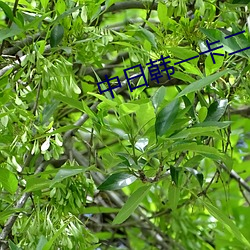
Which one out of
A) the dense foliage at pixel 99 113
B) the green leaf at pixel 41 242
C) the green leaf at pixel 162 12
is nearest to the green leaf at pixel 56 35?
the dense foliage at pixel 99 113

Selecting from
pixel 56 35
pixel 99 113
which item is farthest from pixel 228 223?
pixel 56 35

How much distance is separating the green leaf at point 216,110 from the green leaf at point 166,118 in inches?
3.5

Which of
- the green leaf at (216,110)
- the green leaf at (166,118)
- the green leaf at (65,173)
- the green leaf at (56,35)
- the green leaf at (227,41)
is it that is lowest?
the green leaf at (216,110)

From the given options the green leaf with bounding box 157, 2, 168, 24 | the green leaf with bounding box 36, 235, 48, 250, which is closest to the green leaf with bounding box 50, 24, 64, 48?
the green leaf with bounding box 157, 2, 168, 24

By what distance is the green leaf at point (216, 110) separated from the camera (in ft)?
2.67

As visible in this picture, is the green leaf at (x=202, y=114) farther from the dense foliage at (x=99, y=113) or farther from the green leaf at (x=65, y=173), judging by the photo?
the green leaf at (x=65, y=173)

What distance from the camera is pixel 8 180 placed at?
2.51ft

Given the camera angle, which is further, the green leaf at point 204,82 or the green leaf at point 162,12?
the green leaf at point 162,12

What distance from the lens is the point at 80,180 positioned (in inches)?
30.8

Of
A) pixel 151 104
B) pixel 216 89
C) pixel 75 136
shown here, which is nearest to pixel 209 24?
pixel 216 89

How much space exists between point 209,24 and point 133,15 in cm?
83

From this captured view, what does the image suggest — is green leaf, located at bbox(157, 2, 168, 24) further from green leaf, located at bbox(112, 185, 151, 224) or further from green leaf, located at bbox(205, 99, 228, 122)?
green leaf, located at bbox(112, 185, 151, 224)

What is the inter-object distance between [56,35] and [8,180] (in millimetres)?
191

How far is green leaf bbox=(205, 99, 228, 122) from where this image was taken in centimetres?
81
